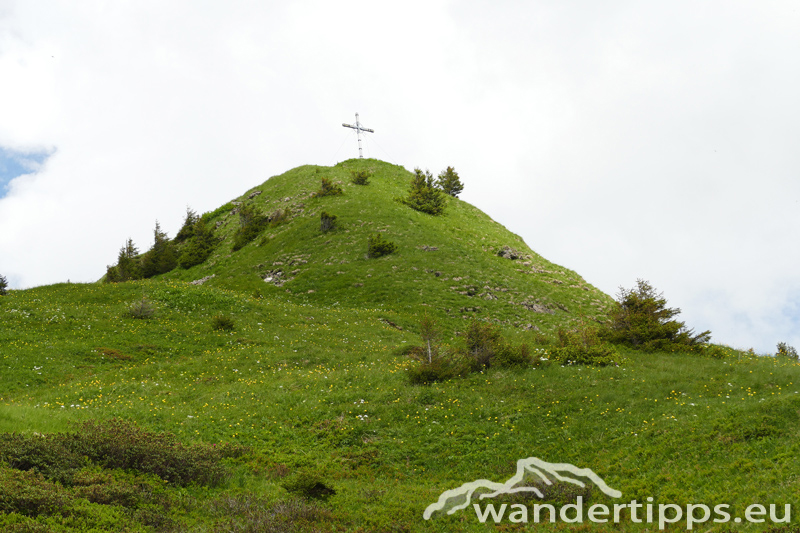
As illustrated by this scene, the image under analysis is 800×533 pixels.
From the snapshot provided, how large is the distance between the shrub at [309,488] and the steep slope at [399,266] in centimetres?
2608

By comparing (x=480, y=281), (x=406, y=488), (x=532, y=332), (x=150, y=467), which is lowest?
(x=406, y=488)

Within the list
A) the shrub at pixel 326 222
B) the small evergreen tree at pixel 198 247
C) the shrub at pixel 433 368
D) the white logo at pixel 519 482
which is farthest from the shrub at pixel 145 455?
the small evergreen tree at pixel 198 247

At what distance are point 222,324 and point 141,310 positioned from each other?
5999 millimetres

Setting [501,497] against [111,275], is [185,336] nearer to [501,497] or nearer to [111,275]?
[501,497]

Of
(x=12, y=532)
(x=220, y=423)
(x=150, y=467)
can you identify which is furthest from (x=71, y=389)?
(x=12, y=532)

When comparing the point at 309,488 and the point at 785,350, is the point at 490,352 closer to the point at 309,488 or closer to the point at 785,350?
the point at 309,488

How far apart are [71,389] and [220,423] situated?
8390 mm

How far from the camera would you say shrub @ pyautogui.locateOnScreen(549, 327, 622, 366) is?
23.0 meters

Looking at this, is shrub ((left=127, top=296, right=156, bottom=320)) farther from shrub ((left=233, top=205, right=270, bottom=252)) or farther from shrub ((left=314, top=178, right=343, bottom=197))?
shrub ((left=314, top=178, right=343, bottom=197))

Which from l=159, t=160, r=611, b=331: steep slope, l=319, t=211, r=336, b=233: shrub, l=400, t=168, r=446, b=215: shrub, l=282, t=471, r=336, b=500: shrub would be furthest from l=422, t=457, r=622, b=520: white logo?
l=400, t=168, r=446, b=215: shrub

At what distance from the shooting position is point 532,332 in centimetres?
3497

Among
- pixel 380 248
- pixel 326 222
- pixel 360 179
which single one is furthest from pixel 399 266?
pixel 360 179

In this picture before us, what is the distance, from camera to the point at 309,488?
12344 millimetres

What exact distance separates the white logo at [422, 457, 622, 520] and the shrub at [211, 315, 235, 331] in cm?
2287
